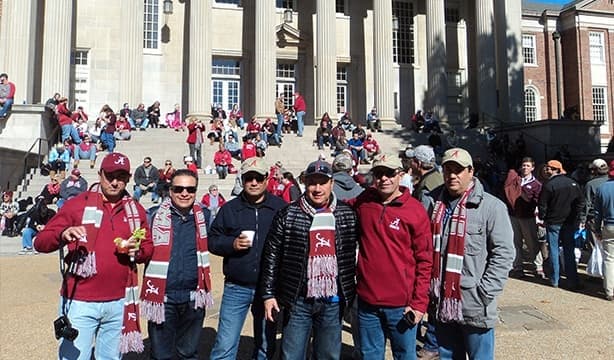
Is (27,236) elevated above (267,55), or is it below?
below

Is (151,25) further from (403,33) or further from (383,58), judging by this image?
(403,33)

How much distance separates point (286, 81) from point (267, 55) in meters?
4.92

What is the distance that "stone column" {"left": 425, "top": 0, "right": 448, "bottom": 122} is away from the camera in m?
26.2

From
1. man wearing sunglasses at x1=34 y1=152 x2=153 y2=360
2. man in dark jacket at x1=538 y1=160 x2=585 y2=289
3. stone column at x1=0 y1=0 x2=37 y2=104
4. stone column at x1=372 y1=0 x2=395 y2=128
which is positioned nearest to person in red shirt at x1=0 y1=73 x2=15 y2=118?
stone column at x1=0 y1=0 x2=37 y2=104

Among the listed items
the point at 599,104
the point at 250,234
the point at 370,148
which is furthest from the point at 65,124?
the point at 599,104

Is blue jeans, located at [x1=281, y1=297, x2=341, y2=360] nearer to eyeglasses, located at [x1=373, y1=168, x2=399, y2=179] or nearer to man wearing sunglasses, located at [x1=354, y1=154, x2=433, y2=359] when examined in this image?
man wearing sunglasses, located at [x1=354, y1=154, x2=433, y2=359]

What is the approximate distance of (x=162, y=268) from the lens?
3.75m

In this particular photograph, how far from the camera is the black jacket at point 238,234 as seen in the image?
386 cm

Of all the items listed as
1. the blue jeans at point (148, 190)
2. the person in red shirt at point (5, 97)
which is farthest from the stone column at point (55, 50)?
the blue jeans at point (148, 190)

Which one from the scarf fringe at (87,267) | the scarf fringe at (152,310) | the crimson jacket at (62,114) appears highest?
the crimson jacket at (62,114)

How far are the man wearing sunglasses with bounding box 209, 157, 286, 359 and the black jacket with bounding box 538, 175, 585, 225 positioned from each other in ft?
18.5

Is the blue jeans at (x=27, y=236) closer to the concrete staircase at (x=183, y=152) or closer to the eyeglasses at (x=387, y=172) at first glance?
the concrete staircase at (x=183, y=152)

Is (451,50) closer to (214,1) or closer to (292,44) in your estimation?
(292,44)

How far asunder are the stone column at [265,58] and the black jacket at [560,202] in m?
16.6
